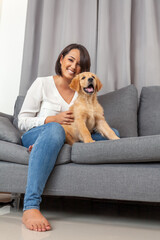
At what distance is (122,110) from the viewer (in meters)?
2.10

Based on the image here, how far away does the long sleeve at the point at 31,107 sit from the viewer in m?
1.74

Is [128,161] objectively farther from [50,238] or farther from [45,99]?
[45,99]

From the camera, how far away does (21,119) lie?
1.76m

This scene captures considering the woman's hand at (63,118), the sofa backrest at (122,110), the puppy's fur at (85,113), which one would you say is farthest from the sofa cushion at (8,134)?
the sofa backrest at (122,110)

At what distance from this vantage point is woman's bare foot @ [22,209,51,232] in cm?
106

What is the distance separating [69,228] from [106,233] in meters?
0.18

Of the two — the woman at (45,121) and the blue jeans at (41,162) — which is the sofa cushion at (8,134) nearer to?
the woman at (45,121)

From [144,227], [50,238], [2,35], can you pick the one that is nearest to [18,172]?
[50,238]

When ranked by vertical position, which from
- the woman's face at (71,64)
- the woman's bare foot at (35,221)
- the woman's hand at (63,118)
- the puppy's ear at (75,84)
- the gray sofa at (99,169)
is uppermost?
the woman's face at (71,64)

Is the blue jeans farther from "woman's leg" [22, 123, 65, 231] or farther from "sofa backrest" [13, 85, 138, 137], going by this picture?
"sofa backrest" [13, 85, 138, 137]

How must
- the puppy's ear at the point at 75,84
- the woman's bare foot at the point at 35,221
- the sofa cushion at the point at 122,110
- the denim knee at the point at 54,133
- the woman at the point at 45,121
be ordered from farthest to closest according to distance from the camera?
the sofa cushion at the point at 122,110 < the puppy's ear at the point at 75,84 < the denim knee at the point at 54,133 < the woman at the point at 45,121 < the woman's bare foot at the point at 35,221

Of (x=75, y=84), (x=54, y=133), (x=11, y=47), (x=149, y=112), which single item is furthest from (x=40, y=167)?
(x=11, y=47)

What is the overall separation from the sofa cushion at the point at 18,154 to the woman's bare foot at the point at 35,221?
1.07 ft

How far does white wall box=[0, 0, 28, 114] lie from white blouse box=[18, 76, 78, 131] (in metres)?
1.23
